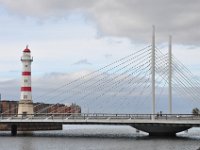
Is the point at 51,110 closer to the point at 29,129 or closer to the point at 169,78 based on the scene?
the point at 29,129

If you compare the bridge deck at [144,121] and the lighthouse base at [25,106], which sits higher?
the lighthouse base at [25,106]

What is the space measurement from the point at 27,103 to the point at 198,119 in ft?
123

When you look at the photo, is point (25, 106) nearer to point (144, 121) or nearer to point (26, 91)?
point (26, 91)

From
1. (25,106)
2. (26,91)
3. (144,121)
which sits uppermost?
(26,91)

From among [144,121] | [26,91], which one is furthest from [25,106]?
[144,121]

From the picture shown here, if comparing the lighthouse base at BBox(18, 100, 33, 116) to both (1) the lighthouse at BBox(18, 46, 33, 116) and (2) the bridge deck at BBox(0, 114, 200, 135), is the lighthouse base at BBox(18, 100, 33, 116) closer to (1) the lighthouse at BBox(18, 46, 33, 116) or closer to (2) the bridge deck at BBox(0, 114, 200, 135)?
(1) the lighthouse at BBox(18, 46, 33, 116)

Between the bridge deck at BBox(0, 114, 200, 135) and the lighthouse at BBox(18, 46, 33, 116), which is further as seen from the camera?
the lighthouse at BBox(18, 46, 33, 116)

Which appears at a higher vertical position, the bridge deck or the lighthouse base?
the lighthouse base

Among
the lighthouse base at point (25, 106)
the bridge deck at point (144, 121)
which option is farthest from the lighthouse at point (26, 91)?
the bridge deck at point (144, 121)

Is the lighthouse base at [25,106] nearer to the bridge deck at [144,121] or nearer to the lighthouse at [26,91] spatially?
the lighthouse at [26,91]

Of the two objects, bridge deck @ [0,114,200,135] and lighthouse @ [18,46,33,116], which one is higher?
lighthouse @ [18,46,33,116]

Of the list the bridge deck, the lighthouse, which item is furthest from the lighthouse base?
the bridge deck

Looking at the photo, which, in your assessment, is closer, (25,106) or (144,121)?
(144,121)

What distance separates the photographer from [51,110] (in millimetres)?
152625
